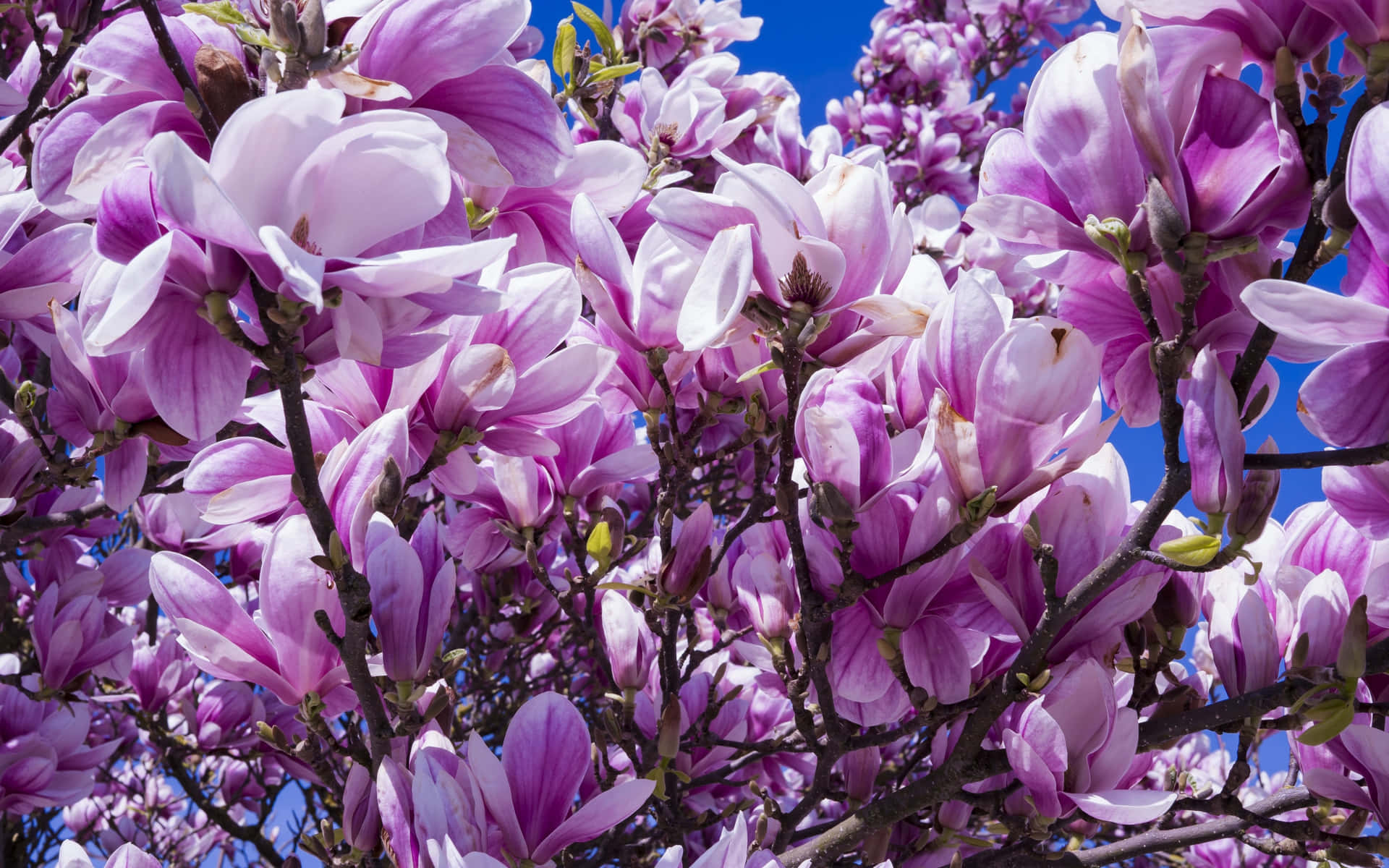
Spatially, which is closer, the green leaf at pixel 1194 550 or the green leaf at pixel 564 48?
the green leaf at pixel 1194 550

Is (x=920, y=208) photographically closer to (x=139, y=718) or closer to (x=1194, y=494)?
(x=1194, y=494)

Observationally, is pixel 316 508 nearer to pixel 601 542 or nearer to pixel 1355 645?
pixel 601 542

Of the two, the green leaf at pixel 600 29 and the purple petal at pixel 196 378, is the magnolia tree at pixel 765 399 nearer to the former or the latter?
the purple petal at pixel 196 378

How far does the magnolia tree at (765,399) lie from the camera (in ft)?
2.22

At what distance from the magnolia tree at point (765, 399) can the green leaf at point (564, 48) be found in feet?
0.73

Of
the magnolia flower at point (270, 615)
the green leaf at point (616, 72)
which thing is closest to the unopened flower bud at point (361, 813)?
the magnolia flower at point (270, 615)

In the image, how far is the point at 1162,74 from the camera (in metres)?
0.76

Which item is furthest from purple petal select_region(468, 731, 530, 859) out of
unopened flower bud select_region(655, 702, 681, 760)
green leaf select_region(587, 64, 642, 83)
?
green leaf select_region(587, 64, 642, 83)

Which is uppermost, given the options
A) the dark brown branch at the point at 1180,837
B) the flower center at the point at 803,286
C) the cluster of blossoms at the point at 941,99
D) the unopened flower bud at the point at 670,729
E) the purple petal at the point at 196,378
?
the cluster of blossoms at the point at 941,99

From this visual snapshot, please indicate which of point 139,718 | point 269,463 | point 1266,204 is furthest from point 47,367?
point 1266,204

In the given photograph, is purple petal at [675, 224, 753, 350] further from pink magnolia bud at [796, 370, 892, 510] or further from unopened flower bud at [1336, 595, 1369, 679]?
unopened flower bud at [1336, 595, 1369, 679]

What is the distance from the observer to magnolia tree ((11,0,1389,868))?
0.68m

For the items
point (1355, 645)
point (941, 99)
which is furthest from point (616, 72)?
point (941, 99)

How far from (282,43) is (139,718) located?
6.41ft
